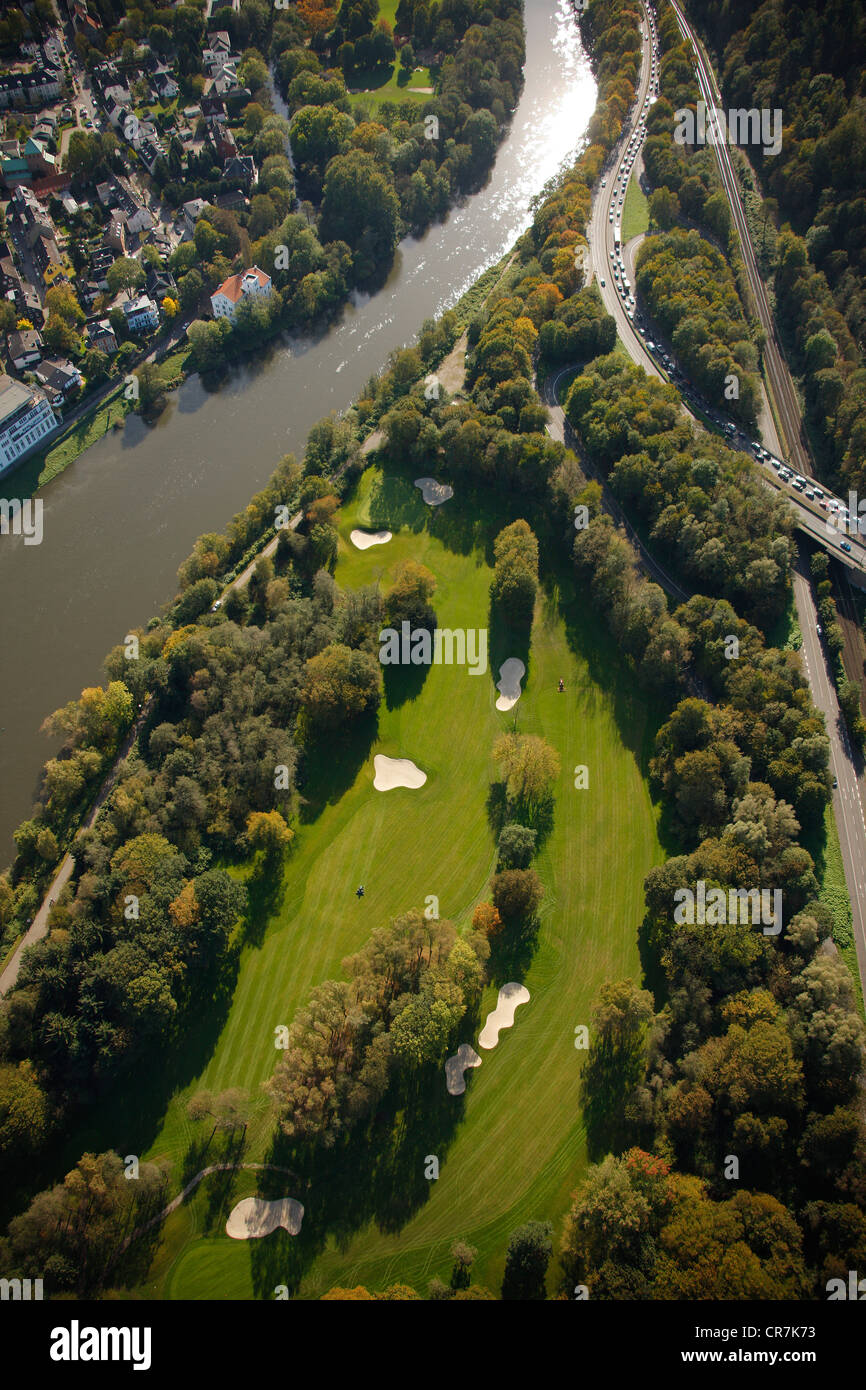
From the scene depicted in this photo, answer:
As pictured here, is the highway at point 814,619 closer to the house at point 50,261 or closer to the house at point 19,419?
the house at point 19,419

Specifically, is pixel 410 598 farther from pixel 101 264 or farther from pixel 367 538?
pixel 101 264

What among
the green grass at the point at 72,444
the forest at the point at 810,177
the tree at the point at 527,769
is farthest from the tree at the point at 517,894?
the green grass at the point at 72,444

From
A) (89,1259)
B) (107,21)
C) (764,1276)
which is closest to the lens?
(764,1276)

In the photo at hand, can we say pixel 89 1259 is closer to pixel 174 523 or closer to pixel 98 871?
pixel 98 871

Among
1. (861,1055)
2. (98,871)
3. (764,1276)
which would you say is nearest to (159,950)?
(98,871)

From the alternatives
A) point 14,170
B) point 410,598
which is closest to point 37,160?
point 14,170

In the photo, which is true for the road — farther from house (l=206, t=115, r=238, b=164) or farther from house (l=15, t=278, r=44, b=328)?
house (l=206, t=115, r=238, b=164)
